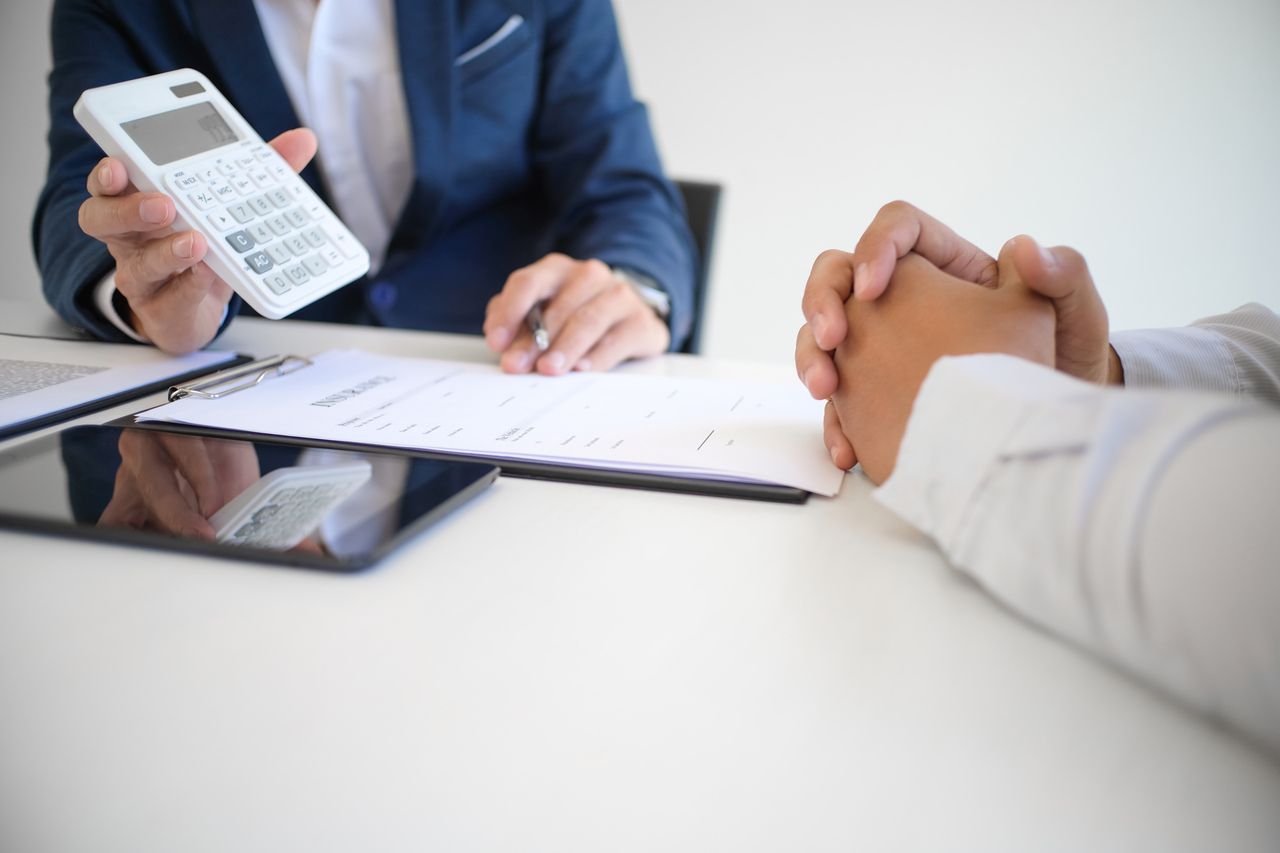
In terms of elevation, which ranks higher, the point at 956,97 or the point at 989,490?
the point at 956,97

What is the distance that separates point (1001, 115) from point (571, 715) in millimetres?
1831

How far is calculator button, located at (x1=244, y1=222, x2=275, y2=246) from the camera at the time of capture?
0.47m

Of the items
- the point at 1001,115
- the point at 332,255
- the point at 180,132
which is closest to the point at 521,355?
the point at 332,255

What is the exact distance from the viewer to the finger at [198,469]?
31cm

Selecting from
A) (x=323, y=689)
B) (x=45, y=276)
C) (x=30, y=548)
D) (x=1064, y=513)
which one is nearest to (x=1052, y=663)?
(x=1064, y=513)

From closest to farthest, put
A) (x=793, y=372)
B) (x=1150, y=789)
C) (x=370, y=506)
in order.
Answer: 1. (x=1150, y=789)
2. (x=370, y=506)
3. (x=793, y=372)

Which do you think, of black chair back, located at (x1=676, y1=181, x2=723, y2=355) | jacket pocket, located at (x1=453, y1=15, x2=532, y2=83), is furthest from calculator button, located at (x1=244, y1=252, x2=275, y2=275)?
black chair back, located at (x1=676, y1=181, x2=723, y2=355)

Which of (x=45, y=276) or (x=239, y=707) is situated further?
(x=45, y=276)

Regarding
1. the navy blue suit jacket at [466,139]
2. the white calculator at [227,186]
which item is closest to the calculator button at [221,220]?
the white calculator at [227,186]

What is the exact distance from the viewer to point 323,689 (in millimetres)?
214

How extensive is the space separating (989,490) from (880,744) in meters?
0.10

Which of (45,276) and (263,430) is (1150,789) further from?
(45,276)

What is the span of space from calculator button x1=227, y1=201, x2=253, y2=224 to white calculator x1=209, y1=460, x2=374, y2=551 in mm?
209

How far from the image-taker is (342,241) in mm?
530
